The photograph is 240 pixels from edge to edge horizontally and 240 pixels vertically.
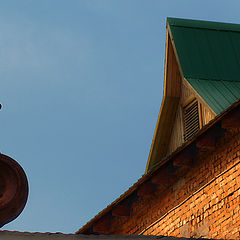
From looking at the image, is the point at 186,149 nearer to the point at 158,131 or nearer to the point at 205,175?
the point at 205,175

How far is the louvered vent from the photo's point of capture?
14461 mm

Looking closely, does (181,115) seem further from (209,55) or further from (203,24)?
(203,24)

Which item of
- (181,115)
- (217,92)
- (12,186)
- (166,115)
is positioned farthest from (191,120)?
(12,186)

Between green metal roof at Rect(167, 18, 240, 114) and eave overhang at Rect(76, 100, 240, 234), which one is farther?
green metal roof at Rect(167, 18, 240, 114)

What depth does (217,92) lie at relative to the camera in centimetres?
1421

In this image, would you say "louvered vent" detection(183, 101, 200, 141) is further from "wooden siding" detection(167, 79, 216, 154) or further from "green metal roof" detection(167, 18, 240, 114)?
"green metal roof" detection(167, 18, 240, 114)

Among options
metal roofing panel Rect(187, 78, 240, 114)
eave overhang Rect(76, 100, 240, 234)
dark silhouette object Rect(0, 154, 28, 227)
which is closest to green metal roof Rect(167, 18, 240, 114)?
metal roofing panel Rect(187, 78, 240, 114)

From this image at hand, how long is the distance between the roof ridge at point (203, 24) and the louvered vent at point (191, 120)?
311cm

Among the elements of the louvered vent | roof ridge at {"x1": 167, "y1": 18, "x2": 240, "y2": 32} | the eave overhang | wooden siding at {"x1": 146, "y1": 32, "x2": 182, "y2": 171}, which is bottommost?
the eave overhang

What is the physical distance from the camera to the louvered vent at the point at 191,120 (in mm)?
14461

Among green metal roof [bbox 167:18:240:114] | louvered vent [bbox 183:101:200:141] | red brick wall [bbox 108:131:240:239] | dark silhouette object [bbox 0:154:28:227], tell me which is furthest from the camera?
green metal roof [bbox 167:18:240:114]

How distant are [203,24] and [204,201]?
29.2 ft

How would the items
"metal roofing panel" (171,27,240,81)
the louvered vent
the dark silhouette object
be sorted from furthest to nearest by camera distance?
1. "metal roofing panel" (171,27,240,81)
2. the louvered vent
3. the dark silhouette object

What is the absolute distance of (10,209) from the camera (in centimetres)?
484
